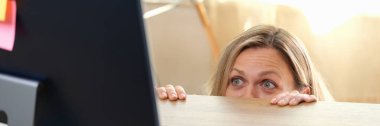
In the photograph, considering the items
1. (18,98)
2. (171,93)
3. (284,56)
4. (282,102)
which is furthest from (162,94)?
(284,56)

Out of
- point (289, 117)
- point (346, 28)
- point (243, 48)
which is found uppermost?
point (346, 28)

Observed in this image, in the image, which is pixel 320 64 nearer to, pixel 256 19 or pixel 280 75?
pixel 256 19

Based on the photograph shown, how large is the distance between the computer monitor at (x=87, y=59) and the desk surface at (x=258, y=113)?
9.4 inches

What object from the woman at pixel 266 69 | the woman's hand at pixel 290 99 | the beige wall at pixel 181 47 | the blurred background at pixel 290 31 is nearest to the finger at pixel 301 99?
the woman's hand at pixel 290 99

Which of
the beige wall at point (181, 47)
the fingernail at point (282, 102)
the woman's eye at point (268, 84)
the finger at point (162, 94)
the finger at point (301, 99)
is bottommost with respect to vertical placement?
the fingernail at point (282, 102)

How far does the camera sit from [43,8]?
15.3 inches

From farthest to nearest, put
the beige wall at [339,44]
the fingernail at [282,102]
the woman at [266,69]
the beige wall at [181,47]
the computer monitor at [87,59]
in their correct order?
the beige wall at [181,47]
the beige wall at [339,44]
the woman at [266,69]
the fingernail at [282,102]
the computer monitor at [87,59]

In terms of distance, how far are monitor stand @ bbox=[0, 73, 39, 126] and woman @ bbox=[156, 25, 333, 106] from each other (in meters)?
0.83

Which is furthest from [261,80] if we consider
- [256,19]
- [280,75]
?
[256,19]

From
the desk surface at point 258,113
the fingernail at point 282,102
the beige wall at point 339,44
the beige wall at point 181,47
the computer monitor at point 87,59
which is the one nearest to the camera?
the computer monitor at point 87,59

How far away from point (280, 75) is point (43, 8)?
3.28 ft

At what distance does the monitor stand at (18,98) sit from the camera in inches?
16.9

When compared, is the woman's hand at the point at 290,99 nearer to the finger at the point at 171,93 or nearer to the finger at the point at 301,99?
the finger at the point at 301,99

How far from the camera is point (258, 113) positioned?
0.70 m
